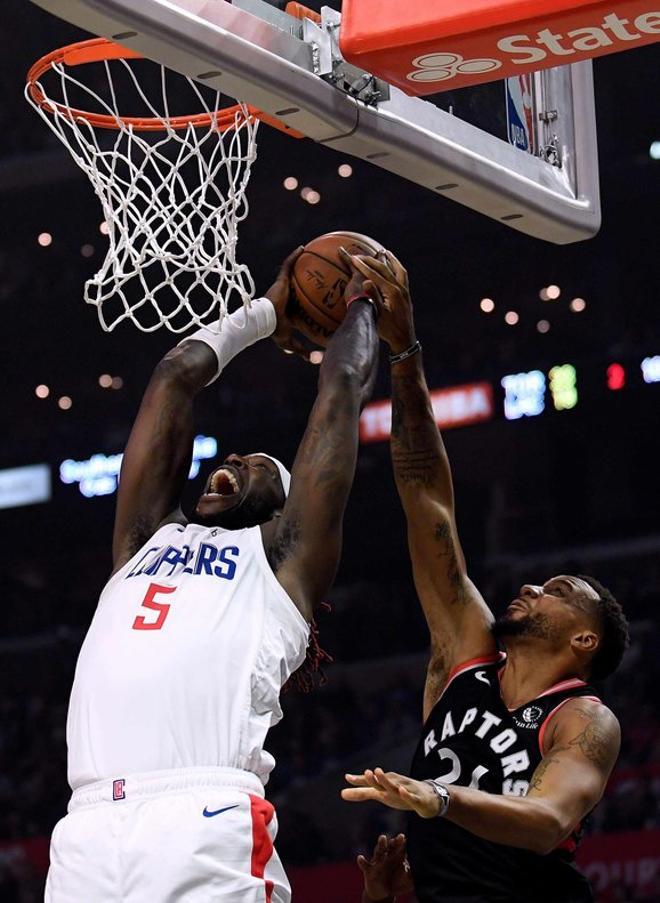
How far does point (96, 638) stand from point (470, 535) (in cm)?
902

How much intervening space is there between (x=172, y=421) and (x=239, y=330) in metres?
0.34

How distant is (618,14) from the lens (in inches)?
119

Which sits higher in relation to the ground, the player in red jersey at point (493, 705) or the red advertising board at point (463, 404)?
the red advertising board at point (463, 404)

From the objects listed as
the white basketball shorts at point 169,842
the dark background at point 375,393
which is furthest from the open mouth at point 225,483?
the dark background at point 375,393

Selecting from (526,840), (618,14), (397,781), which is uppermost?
(618,14)

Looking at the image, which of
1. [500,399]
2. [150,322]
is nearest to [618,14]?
[500,399]

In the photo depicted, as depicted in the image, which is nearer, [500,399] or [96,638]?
[96,638]

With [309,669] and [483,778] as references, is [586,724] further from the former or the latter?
[309,669]

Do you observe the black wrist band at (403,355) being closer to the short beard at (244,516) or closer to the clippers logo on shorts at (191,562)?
the short beard at (244,516)

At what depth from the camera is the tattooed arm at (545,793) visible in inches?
107

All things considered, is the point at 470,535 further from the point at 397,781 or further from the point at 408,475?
the point at 397,781

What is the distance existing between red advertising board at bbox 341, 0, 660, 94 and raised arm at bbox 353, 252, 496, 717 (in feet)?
1.87

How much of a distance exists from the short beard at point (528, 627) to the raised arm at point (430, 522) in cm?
7

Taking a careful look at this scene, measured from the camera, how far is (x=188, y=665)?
306cm
